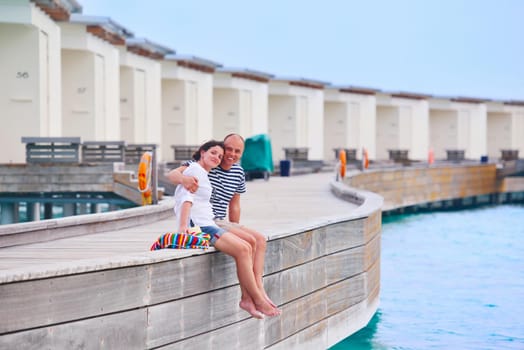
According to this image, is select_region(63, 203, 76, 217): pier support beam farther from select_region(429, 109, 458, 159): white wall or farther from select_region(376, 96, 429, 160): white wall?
select_region(429, 109, 458, 159): white wall

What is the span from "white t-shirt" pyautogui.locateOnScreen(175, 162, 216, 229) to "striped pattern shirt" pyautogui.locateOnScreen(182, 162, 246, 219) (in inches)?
29.2

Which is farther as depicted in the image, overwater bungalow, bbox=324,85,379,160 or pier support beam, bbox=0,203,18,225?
overwater bungalow, bbox=324,85,379,160

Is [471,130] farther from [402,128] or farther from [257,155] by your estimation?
[257,155]

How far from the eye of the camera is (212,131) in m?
53.7

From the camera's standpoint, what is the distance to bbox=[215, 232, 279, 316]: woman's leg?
930 centimetres

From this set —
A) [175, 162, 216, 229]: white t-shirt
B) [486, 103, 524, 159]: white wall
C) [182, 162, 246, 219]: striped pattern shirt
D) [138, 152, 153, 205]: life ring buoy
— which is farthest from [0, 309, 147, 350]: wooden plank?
[486, 103, 524, 159]: white wall

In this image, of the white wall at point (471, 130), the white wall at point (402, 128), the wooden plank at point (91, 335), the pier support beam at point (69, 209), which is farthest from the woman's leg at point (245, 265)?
the white wall at point (471, 130)

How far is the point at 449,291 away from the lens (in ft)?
73.6

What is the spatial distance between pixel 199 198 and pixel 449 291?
13.8m

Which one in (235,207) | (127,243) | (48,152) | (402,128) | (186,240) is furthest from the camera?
(402,128)

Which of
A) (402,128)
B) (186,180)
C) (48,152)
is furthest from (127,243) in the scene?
(402,128)

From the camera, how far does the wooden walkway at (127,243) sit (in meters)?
8.31

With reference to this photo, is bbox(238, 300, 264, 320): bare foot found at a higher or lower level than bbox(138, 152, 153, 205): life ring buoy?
lower

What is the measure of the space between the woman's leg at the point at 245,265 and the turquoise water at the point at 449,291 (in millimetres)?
4747
